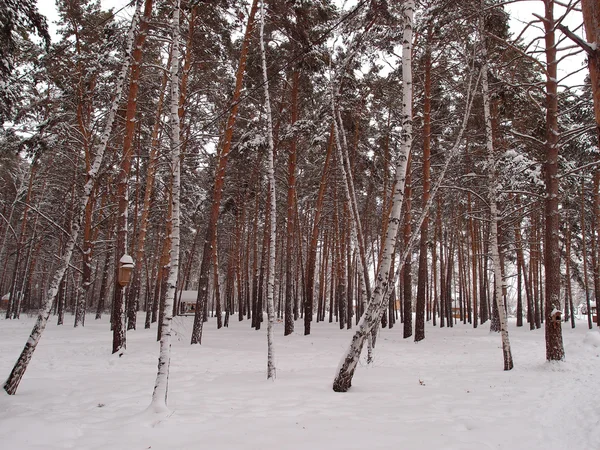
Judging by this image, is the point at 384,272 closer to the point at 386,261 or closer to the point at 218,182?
the point at 386,261

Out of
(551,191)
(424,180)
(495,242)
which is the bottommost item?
(495,242)

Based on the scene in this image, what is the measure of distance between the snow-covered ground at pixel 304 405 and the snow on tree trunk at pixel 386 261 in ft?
1.33

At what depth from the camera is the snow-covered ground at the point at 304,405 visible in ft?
12.9

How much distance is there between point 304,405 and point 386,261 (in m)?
2.46

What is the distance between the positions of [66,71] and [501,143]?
631 inches

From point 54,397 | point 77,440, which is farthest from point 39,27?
point 77,440

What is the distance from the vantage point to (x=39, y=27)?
6.34 metres

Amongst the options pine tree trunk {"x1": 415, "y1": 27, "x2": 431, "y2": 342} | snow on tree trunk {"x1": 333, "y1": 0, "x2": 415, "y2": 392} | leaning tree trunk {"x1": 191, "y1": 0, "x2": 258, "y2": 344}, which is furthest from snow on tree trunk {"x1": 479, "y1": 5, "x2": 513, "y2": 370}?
leaning tree trunk {"x1": 191, "y1": 0, "x2": 258, "y2": 344}

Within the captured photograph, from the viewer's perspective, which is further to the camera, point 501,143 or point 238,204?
A: point 238,204

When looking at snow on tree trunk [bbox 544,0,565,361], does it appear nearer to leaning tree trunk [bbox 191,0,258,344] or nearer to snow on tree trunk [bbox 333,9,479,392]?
snow on tree trunk [bbox 333,9,479,392]

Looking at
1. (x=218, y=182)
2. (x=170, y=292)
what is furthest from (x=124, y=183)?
(x=170, y=292)

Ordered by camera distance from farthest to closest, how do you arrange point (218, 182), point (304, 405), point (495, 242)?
point (218, 182) < point (495, 242) < point (304, 405)

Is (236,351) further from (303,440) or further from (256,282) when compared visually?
(256,282)

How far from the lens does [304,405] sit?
5.19m
